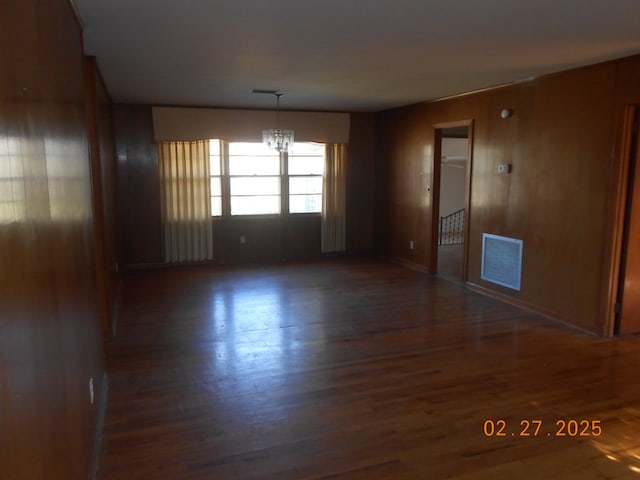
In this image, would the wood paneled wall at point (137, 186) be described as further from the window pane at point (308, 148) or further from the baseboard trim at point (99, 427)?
the baseboard trim at point (99, 427)

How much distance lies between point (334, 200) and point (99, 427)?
19.1 feet

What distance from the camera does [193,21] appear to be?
3051 mm

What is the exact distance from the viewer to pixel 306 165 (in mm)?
8156

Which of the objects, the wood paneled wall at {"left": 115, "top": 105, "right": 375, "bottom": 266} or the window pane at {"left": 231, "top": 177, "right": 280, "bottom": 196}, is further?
the window pane at {"left": 231, "top": 177, "right": 280, "bottom": 196}

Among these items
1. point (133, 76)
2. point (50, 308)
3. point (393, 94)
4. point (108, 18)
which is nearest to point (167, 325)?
point (133, 76)

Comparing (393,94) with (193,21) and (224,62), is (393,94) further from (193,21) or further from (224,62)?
(193,21)

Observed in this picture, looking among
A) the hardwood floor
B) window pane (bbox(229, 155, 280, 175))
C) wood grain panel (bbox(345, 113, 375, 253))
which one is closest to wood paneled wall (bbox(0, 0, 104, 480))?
the hardwood floor

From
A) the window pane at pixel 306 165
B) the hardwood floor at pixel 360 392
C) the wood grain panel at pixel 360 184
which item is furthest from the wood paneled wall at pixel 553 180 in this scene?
the window pane at pixel 306 165

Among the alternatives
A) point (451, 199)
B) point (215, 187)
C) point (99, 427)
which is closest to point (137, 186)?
point (215, 187)

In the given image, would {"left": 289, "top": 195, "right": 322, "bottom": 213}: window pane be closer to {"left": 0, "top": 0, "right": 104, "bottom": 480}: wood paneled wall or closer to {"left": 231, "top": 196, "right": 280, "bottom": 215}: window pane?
{"left": 231, "top": 196, "right": 280, "bottom": 215}: window pane

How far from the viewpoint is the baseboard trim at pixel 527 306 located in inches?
182

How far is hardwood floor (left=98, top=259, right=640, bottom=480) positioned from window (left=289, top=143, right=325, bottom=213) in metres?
2.84

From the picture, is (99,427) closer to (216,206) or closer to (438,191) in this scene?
→ (216,206)

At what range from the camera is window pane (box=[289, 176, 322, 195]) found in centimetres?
812
